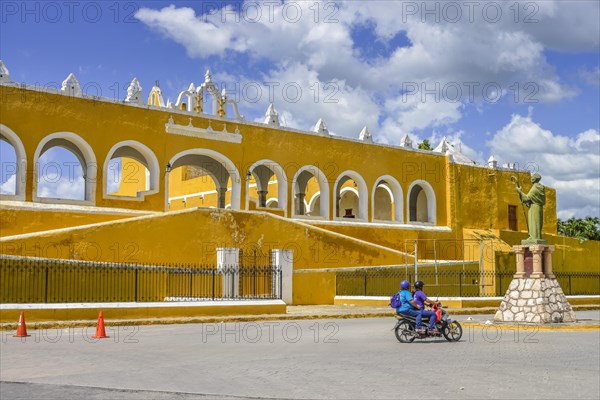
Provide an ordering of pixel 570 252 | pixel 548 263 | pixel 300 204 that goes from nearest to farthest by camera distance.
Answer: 1. pixel 548 263
2. pixel 570 252
3. pixel 300 204

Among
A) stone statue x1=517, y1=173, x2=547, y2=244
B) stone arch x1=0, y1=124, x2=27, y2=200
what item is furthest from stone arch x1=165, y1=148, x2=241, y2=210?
stone statue x1=517, y1=173, x2=547, y2=244

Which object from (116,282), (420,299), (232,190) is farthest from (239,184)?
(420,299)

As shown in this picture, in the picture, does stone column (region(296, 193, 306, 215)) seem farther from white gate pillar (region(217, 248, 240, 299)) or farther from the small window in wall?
white gate pillar (region(217, 248, 240, 299))

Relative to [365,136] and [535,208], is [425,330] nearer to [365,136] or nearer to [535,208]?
[535,208]

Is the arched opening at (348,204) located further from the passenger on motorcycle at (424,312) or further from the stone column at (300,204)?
the passenger on motorcycle at (424,312)

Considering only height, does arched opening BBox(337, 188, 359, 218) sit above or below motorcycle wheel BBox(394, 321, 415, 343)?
above

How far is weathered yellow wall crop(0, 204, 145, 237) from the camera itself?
20.8 meters

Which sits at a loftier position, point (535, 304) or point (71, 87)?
point (71, 87)

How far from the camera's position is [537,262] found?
52.7 feet

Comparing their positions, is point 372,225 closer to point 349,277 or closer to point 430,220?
point 430,220

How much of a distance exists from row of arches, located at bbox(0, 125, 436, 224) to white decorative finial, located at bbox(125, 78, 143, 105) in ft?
4.63

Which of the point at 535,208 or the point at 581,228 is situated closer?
the point at 535,208

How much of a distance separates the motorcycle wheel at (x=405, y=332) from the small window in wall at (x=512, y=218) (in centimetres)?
2480

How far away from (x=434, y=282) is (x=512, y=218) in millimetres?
11901
